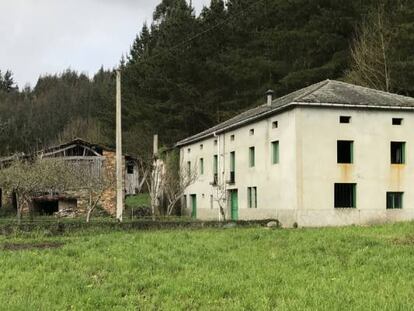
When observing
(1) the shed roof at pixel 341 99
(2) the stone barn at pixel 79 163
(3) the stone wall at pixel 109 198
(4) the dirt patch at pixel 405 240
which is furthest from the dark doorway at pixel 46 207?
(4) the dirt patch at pixel 405 240

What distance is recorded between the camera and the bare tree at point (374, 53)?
3828cm

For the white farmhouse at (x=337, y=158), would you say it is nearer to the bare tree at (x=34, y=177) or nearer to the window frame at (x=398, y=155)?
the window frame at (x=398, y=155)

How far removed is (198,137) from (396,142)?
611 inches

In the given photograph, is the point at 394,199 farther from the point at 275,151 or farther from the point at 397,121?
the point at 275,151

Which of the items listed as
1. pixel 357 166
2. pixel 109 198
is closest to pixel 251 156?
pixel 357 166

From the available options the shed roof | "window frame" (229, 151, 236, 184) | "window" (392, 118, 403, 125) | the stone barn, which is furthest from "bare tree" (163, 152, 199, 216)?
"window" (392, 118, 403, 125)

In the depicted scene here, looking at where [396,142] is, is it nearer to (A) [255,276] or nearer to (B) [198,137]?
(B) [198,137]

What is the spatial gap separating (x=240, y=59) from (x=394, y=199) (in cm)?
2229

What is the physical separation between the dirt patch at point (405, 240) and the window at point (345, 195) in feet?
30.5

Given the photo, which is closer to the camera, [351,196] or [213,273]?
[213,273]

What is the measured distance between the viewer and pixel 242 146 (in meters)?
33.3

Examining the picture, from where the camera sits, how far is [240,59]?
47219 millimetres

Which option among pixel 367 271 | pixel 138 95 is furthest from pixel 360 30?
pixel 367 271

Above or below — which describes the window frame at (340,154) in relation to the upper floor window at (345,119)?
below
